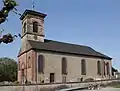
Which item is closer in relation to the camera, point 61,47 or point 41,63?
point 41,63

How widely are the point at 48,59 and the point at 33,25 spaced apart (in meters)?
8.74

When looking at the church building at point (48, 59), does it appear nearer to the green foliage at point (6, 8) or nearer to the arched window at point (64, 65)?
the arched window at point (64, 65)

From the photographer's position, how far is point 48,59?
44781 mm

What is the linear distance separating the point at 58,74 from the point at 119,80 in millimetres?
13362

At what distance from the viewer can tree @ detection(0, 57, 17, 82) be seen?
207ft

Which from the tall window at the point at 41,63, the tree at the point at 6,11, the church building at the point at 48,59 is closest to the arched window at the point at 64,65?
the church building at the point at 48,59

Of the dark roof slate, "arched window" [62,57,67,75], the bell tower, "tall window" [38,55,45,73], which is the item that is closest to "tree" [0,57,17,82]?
the bell tower

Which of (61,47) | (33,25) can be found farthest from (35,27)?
(61,47)

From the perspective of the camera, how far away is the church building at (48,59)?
43.3 meters

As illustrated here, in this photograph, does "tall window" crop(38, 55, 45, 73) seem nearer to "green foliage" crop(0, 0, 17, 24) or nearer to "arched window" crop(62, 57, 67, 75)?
"arched window" crop(62, 57, 67, 75)

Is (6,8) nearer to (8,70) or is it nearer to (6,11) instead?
(6,11)

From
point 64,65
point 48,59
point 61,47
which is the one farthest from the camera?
point 61,47

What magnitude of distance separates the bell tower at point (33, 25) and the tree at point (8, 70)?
800 inches

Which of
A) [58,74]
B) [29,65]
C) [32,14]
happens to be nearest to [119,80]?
[58,74]
